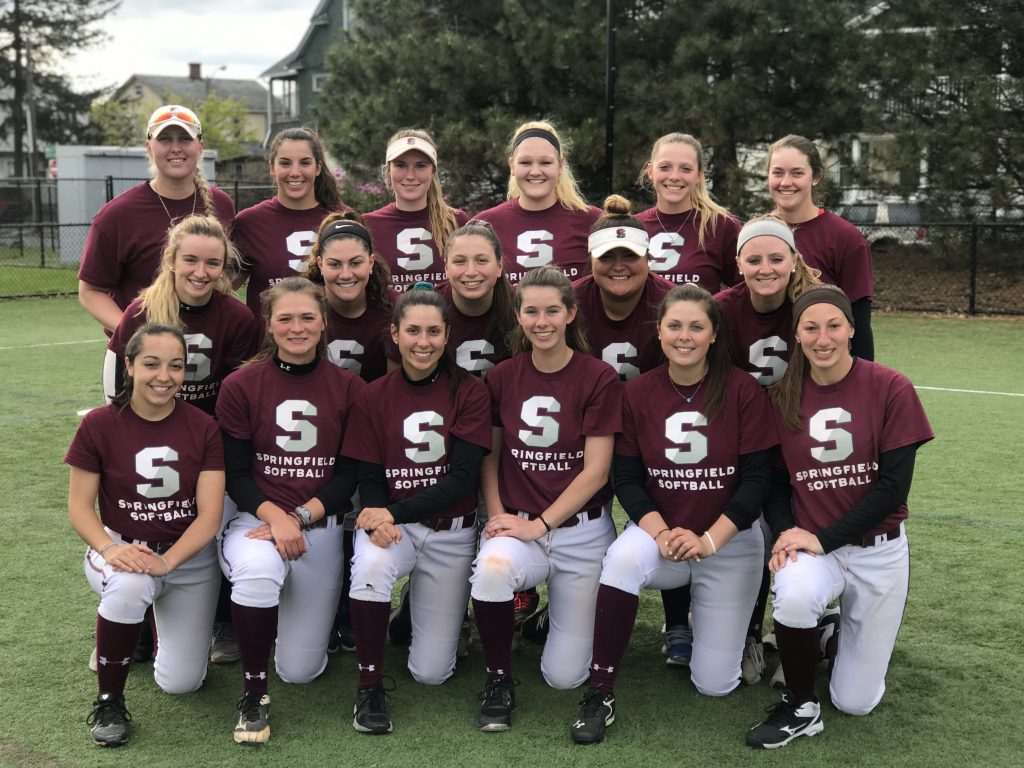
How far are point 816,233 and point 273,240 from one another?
2.14 meters

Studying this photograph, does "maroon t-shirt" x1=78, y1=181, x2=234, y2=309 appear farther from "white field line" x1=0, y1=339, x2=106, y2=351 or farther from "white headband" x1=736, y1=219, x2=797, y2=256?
"white field line" x1=0, y1=339, x2=106, y2=351

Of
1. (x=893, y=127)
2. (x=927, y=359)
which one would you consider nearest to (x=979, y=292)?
(x=893, y=127)

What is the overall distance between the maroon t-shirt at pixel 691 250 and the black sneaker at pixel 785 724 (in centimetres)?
168

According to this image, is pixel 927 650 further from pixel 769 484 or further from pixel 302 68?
pixel 302 68

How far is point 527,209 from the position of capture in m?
4.71

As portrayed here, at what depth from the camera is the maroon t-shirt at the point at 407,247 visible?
4.71 m

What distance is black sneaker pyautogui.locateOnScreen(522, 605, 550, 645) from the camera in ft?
14.7

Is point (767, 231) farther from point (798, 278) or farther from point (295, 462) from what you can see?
point (295, 462)

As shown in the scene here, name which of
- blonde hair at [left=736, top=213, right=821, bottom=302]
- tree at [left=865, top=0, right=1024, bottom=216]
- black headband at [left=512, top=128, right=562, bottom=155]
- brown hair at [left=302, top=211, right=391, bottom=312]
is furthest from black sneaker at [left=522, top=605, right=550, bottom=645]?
tree at [left=865, top=0, right=1024, bottom=216]

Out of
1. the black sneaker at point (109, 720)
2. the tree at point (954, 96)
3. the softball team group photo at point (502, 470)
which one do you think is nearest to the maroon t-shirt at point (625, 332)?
the softball team group photo at point (502, 470)

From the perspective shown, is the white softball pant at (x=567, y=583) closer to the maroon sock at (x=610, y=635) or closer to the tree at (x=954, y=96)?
the maroon sock at (x=610, y=635)

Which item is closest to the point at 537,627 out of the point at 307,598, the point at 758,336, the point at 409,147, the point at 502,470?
the point at 502,470

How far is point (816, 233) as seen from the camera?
4.40 meters

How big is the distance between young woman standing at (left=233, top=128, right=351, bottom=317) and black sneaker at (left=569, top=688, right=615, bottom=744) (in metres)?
2.04
